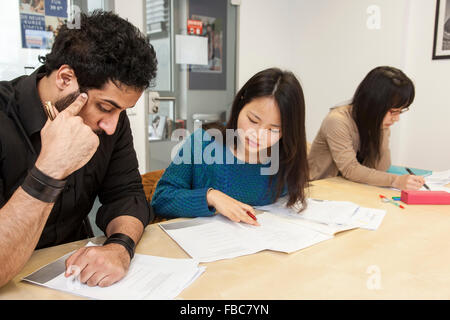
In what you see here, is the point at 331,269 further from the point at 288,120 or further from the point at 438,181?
the point at 438,181

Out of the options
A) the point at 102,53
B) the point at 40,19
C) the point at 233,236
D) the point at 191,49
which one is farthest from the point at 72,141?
the point at 191,49

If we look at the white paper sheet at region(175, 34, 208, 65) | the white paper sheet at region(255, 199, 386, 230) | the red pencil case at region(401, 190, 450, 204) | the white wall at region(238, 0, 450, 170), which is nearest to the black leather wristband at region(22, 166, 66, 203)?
the white paper sheet at region(255, 199, 386, 230)

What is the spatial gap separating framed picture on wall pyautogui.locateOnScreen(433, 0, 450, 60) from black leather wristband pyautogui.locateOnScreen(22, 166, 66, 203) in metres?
3.06

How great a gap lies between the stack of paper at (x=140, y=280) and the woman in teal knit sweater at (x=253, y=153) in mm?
432

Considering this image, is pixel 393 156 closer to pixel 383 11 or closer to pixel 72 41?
pixel 383 11

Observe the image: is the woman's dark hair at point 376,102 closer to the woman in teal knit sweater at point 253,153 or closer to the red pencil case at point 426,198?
the red pencil case at point 426,198

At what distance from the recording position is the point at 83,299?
28.9 inches

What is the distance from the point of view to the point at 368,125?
204cm

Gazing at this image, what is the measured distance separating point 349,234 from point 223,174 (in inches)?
21.0

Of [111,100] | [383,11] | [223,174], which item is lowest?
[223,174]

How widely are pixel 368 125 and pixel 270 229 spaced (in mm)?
1151

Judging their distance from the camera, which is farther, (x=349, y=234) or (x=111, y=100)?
(x=349, y=234)

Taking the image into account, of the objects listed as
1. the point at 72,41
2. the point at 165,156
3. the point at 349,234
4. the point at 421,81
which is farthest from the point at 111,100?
the point at 421,81
